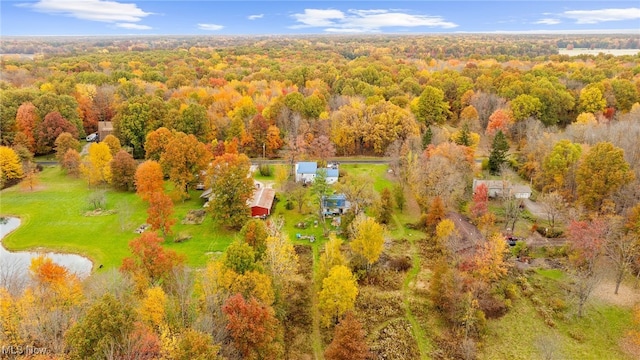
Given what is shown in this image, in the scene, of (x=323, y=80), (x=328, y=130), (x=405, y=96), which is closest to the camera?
(x=328, y=130)

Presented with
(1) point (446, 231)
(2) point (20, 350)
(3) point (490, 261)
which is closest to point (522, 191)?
(1) point (446, 231)

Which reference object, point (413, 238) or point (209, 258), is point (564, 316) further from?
point (209, 258)

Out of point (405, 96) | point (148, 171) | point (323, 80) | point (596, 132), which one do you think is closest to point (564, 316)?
point (596, 132)

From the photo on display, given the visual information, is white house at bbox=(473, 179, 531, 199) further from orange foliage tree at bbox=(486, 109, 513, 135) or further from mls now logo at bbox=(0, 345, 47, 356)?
mls now logo at bbox=(0, 345, 47, 356)

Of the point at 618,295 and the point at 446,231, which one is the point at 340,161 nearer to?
the point at 446,231

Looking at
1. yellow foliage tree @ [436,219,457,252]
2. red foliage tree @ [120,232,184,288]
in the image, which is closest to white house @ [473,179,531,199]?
yellow foliage tree @ [436,219,457,252]

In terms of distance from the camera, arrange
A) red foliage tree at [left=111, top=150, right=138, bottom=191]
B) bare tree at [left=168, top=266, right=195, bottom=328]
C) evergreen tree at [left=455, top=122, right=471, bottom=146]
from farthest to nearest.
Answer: evergreen tree at [left=455, top=122, right=471, bottom=146] < red foliage tree at [left=111, top=150, right=138, bottom=191] < bare tree at [left=168, top=266, right=195, bottom=328]

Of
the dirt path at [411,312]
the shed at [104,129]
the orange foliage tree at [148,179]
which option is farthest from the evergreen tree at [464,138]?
the shed at [104,129]
